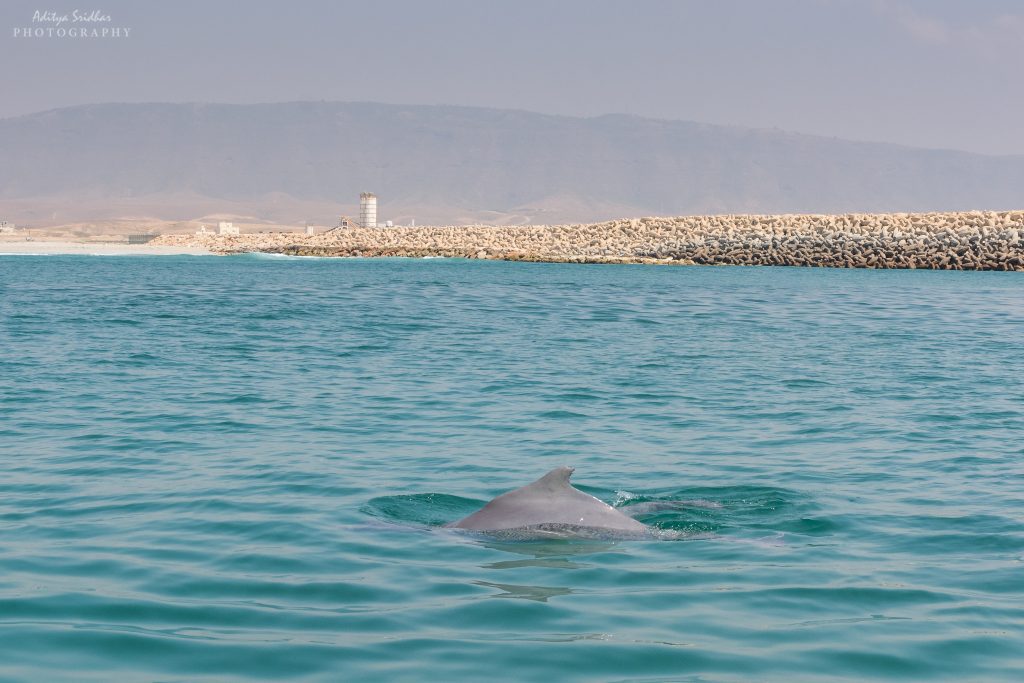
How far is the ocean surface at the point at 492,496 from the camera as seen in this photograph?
745cm

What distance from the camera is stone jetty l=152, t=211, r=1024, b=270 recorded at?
6825cm

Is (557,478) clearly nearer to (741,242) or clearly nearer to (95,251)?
(741,242)

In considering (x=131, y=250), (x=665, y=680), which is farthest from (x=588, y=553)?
(x=131, y=250)

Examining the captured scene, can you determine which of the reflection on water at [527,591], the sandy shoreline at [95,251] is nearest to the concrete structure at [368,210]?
the sandy shoreline at [95,251]

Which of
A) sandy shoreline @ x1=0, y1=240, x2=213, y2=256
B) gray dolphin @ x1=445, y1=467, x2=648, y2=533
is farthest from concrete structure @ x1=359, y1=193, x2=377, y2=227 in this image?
gray dolphin @ x1=445, y1=467, x2=648, y2=533

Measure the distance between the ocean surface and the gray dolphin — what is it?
20cm

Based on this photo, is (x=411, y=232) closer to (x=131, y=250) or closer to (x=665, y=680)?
(x=131, y=250)

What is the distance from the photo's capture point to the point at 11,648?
7.37m

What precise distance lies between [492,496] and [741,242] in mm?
64593

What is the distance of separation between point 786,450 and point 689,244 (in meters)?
62.8

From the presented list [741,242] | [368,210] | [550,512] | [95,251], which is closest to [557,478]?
[550,512]

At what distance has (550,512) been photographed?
9.99 meters

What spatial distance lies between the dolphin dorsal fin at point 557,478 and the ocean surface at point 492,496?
1.61ft

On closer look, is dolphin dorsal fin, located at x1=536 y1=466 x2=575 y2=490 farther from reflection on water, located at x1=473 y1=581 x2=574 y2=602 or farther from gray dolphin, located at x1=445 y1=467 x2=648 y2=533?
reflection on water, located at x1=473 y1=581 x2=574 y2=602
